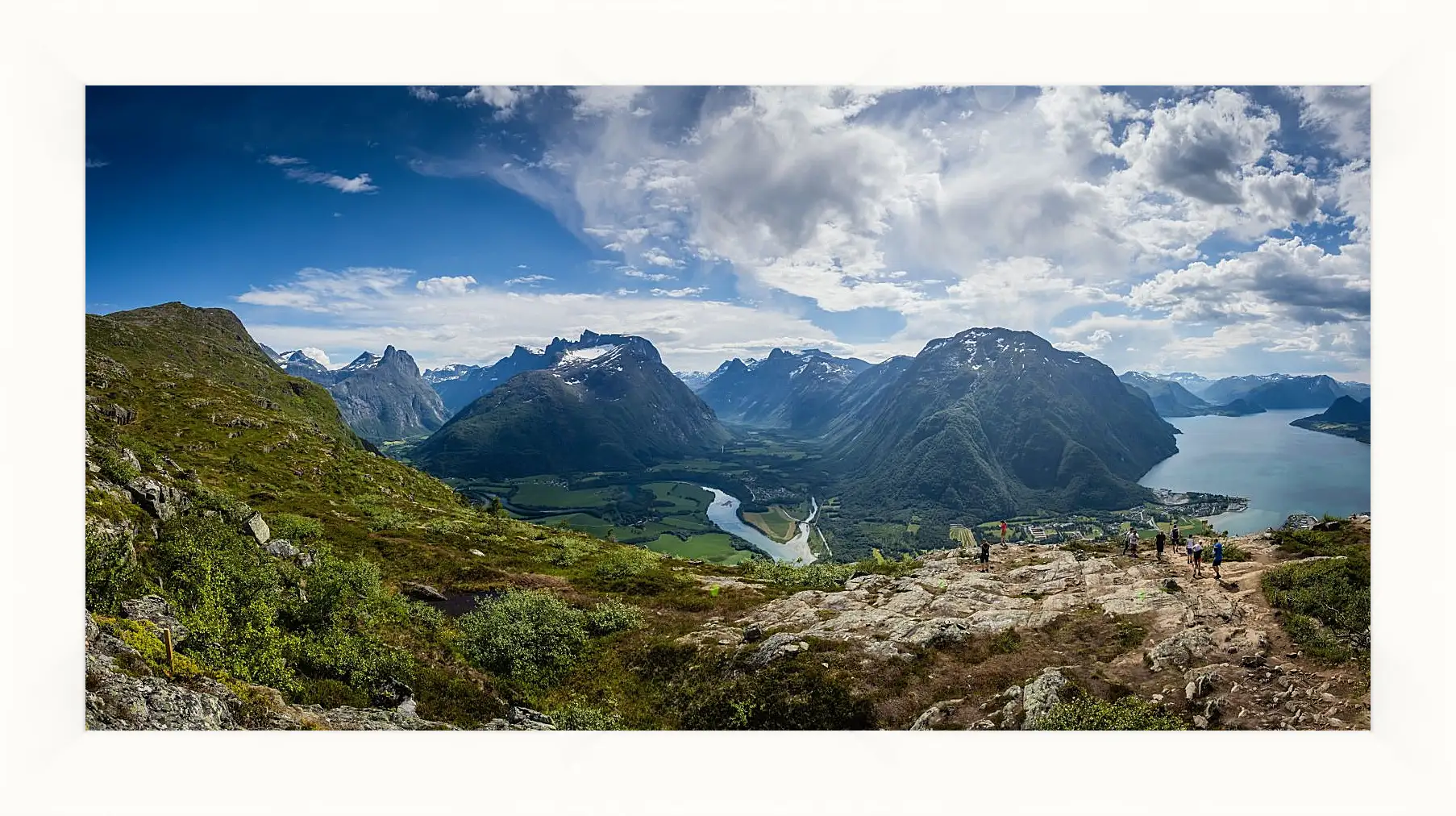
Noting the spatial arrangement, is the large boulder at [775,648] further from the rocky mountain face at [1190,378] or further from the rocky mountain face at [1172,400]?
the rocky mountain face at [1172,400]

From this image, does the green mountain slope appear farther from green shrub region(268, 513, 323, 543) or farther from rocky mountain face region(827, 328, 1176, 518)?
green shrub region(268, 513, 323, 543)

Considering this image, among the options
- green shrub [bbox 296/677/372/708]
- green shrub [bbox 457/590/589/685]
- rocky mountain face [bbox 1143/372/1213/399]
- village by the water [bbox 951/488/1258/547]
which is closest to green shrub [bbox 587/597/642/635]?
green shrub [bbox 457/590/589/685]

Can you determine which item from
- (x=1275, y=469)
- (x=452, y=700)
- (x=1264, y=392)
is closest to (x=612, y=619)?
(x=452, y=700)

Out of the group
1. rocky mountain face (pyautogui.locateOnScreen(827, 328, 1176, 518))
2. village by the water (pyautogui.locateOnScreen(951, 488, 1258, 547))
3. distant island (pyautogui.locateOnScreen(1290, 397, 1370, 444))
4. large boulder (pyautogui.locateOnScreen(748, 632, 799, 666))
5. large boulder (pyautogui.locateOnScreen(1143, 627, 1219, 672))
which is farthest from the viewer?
rocky mountain face (pyautogui.locateOnScreen(827, 328, 1176, 518))

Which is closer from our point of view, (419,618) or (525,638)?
(525,638)

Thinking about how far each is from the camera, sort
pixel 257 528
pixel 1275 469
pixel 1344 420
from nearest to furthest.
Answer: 1. pixel 257 528
2. pixel 1344 420
3. pixel 1275 469

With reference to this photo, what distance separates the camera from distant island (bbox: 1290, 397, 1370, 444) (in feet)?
31.4

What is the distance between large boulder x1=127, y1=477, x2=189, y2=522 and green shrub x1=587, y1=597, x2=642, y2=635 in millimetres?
9331

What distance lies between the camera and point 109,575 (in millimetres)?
8383

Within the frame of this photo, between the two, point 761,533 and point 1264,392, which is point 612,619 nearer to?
point 1264,392

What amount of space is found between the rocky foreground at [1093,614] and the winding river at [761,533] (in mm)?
70441

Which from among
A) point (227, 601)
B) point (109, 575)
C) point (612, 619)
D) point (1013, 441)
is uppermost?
point (109, 575)

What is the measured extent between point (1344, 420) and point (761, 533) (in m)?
100
